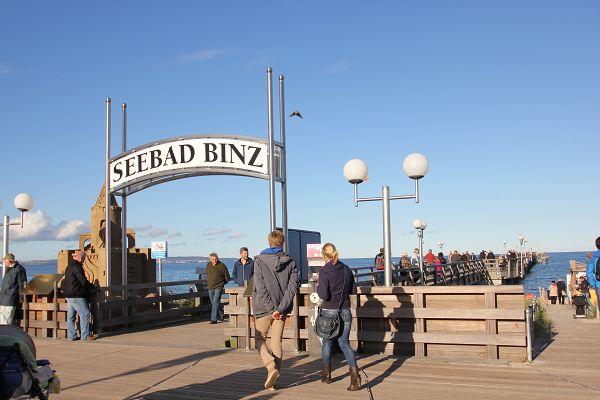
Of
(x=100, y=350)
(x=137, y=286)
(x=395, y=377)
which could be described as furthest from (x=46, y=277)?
(x=395, y=377)

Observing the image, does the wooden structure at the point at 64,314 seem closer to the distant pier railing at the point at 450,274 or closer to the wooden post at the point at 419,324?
the distant pier railing at the point at 450,274

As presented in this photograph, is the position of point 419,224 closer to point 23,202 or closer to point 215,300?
point 215,300

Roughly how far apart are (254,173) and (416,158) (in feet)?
11.8

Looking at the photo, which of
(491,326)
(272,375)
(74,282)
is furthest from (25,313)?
(491,326)

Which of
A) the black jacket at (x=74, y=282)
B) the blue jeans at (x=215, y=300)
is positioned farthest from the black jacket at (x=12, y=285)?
the blue jeans at (x=215, y=300)

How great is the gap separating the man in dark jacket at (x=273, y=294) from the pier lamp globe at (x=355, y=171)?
3874 mm

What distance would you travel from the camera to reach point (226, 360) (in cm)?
959

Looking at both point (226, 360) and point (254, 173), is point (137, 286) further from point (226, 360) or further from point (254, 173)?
point (226, 360)

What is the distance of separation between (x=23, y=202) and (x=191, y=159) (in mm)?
4638

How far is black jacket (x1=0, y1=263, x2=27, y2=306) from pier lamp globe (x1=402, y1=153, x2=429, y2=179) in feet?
23.1

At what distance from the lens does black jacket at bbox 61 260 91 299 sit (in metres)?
12.2

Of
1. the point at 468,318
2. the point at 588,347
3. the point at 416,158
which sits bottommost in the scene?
the point at 588,347

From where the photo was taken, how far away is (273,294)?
755cm

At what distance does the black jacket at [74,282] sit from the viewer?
12234mm
